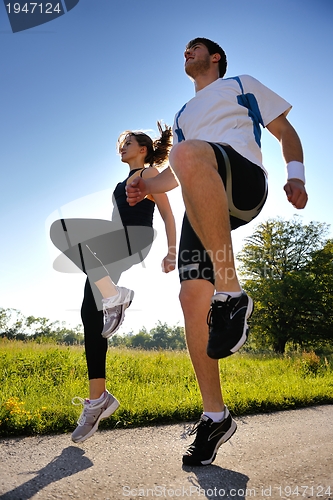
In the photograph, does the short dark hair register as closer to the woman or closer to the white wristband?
the woman

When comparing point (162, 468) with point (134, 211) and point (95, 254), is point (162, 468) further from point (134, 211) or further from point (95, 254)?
point (134, 211)

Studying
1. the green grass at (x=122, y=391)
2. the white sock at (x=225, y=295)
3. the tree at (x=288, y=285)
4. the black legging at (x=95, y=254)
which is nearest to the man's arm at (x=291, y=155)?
the white sock at (x=225, y=295)

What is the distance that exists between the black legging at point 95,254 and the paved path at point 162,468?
2.10 feet

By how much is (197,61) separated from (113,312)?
1.88 metres

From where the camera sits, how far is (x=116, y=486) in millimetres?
1687

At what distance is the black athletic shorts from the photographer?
6.84 feet

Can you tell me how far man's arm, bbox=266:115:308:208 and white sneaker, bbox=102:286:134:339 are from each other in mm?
1546

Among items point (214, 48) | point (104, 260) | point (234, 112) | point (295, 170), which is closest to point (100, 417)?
point (104, 260)

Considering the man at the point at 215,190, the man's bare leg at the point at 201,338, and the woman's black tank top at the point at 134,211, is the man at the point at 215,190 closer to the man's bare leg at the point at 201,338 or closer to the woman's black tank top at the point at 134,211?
the man's bare leg at the point at 201,338

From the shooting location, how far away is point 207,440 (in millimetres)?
2045

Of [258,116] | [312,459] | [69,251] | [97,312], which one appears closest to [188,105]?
[258,116]

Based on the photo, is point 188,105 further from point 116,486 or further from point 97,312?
point 116,486

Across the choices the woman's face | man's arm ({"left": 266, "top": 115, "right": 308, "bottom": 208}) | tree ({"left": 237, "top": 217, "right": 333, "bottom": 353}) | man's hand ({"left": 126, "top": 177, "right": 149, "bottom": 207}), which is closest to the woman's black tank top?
the woman's face

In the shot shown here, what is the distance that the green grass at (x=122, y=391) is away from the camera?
324 centimetres
